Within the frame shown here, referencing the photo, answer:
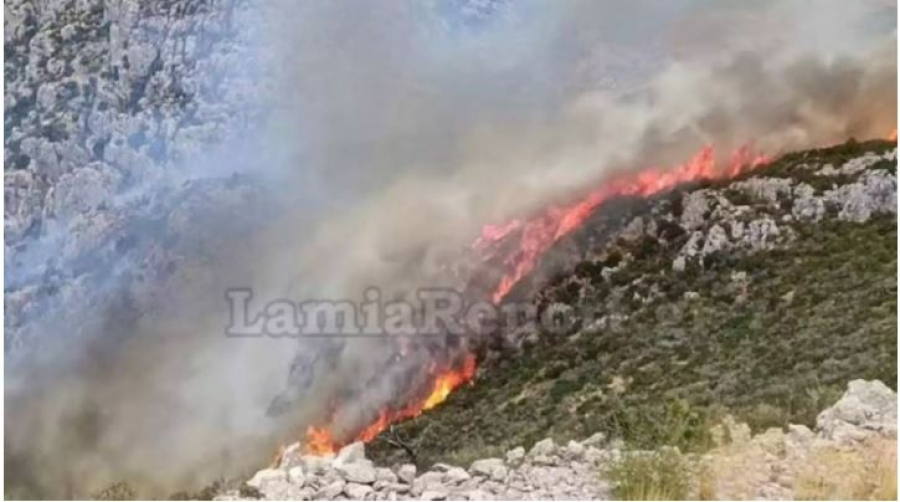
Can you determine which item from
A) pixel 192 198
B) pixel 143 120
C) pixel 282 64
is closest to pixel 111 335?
pixel 192 198

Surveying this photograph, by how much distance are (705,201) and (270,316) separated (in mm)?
2793

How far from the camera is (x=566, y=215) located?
649 cm

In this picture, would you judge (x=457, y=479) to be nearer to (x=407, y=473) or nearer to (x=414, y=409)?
(x=407, y=473)

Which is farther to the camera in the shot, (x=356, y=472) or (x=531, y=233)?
(x=531, y=233)

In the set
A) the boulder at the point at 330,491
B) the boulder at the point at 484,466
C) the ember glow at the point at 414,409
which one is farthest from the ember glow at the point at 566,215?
the boulder at the point at 330,491

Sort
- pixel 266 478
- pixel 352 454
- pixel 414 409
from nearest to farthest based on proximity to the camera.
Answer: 1. pixel 266 478
2. pixel 352 454
3. pixel 414 409

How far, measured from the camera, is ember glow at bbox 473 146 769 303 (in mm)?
6363

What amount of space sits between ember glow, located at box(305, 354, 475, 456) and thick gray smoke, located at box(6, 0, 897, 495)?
0.38 ft

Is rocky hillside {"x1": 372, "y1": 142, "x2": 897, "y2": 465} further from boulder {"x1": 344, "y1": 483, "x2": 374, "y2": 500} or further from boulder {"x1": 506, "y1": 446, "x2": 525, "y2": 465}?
boulder {"x1": 344, "y1": 483, "x2": 374, "y2": 500}

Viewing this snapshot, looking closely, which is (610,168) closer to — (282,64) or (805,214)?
(805,214)

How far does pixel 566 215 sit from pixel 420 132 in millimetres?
1029

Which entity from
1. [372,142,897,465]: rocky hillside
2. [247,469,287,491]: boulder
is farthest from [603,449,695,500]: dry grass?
[247,469,287,491]: boulder

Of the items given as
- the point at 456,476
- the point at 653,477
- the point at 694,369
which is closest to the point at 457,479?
the point at 456,476

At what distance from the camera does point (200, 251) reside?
6254 millimetres
